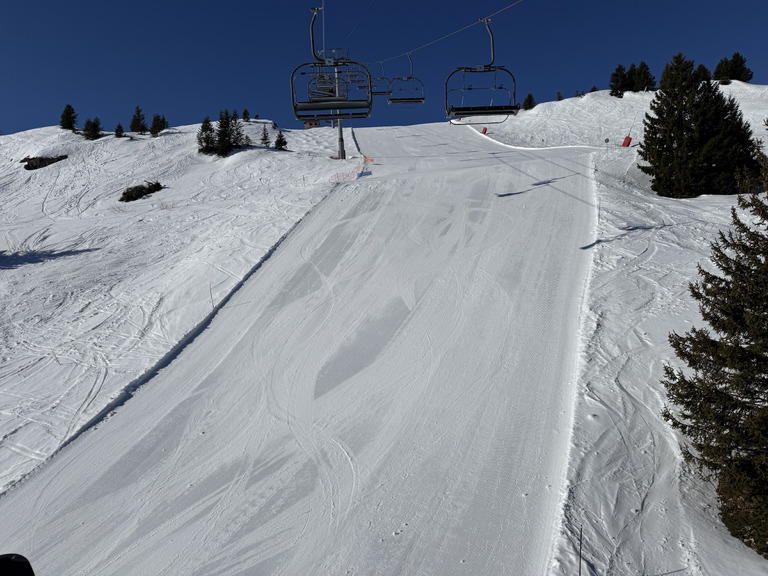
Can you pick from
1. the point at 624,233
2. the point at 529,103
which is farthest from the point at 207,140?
the point at 529,103

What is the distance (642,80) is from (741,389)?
54.4 metres

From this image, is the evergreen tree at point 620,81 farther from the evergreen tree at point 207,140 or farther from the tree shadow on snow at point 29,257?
the tree shadow on snow at point 29,257

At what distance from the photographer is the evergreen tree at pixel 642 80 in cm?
5066

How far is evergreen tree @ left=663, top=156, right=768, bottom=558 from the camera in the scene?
5547 mm

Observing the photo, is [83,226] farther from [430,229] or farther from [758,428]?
[758,428]

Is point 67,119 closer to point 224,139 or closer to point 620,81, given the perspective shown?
point 224,139

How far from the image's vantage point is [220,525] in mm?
6645

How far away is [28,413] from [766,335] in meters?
11.4

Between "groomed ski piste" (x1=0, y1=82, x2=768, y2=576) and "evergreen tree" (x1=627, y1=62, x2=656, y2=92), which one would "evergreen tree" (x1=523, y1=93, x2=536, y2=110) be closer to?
"evergreen tree" (x1=627, y1=62, x2=656, y2=92)

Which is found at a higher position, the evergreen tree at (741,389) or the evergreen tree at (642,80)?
the evergreen tree at (642,80)

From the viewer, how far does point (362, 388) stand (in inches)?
367

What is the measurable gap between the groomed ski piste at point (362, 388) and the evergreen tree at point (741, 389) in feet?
1.53

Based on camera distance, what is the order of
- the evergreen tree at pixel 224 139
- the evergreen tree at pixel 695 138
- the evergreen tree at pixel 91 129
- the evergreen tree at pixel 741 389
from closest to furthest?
1. the evergreen tree at pixel 741 389
2. the evergreen tree at pixel 695 138
3. the evergreen tree at pixel 224 139
4. the evergreen tree at pixel 91 129

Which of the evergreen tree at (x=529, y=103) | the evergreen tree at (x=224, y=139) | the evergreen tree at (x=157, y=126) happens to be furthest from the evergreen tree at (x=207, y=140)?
the evergreen tree at (x=529, y=103)
